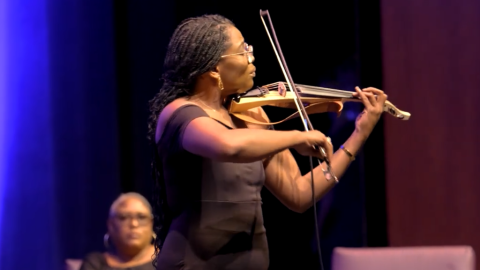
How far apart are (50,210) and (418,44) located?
5.90ft

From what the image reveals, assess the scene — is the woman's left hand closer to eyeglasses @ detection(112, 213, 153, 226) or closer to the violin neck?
the violin neck

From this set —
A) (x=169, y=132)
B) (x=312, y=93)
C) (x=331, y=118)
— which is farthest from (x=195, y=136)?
(x=331, y=118)

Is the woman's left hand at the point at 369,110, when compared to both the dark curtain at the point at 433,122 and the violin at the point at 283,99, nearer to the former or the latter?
the violin at the point at 283,99

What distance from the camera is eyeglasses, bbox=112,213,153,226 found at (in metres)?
2.94

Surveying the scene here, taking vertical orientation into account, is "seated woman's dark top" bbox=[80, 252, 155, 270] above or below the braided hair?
below

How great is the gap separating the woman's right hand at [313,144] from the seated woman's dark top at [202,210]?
0.66 feet

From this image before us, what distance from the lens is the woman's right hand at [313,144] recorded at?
1.54 metres

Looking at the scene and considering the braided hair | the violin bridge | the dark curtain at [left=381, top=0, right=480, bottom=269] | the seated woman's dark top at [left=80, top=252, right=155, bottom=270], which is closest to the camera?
the braided hair

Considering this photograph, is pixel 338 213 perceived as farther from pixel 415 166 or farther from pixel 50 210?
pixel 50 210

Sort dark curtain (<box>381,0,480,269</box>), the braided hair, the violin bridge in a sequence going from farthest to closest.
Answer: dark curtain (<box>381,0,480,269</box>) < the violin bridge < the braided hair

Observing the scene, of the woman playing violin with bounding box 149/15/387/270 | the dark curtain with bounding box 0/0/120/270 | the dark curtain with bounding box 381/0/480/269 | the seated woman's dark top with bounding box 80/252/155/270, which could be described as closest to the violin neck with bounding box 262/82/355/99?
the woman playing violin with bounding box 149/15/387/270

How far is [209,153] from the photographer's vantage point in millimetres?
1524

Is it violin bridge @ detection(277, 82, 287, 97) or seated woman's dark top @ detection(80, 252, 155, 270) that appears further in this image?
seated woman's dark top @ detection(80, 252, 155, 270)

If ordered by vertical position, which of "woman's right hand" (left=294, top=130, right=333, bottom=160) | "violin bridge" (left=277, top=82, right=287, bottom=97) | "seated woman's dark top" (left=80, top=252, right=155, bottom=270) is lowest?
"seated woman's dark top" (left=80, top=252, right=155, bottom=270)
